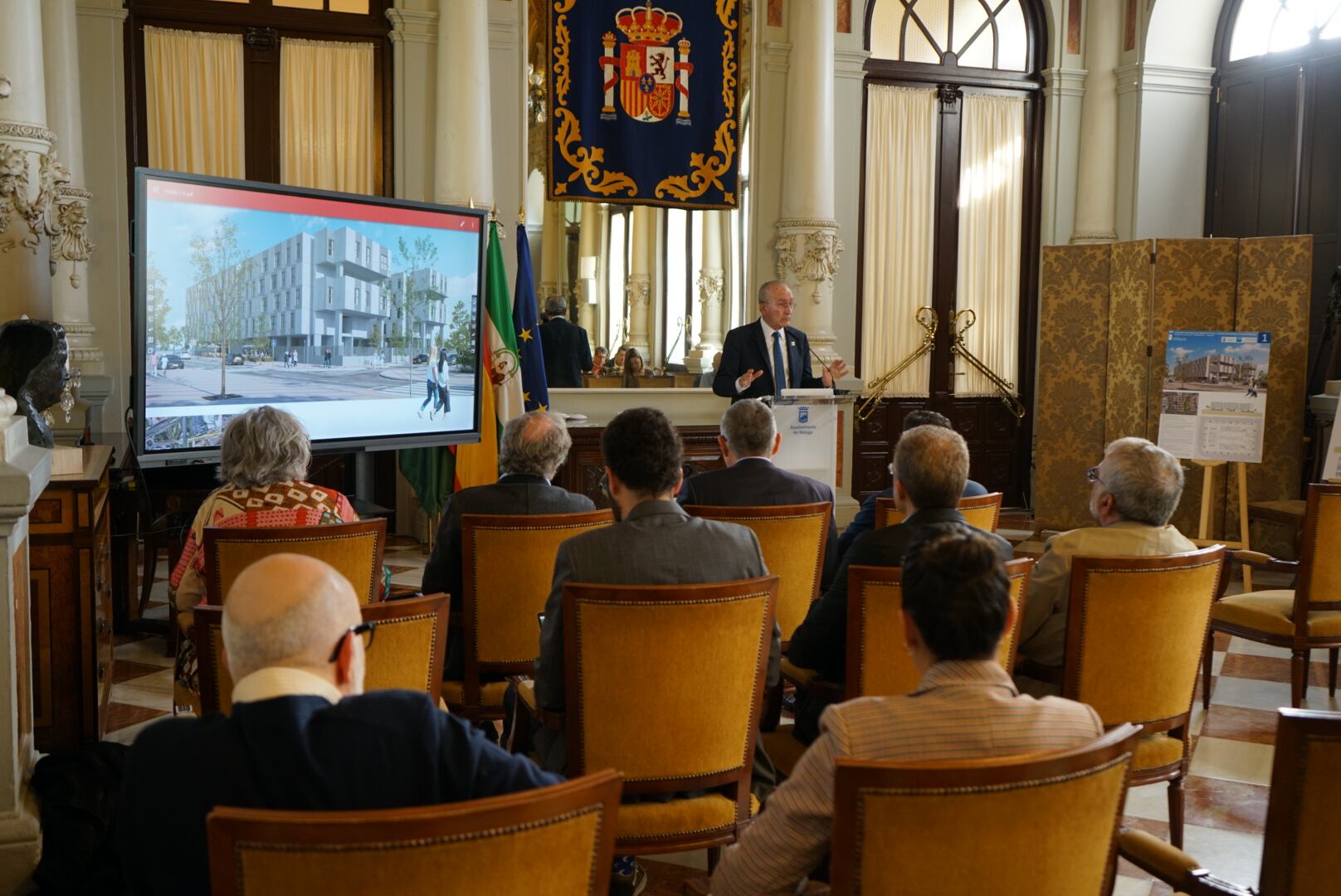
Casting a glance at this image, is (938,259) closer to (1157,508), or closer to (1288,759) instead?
(1157,508)

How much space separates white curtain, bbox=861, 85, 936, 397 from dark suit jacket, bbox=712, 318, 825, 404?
286 cm

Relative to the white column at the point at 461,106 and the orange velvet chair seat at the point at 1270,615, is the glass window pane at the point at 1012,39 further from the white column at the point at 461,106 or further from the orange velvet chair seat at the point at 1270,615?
the orange velvet chair seat at the point at 1270,615

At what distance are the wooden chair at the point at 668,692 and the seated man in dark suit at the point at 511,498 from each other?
103cm

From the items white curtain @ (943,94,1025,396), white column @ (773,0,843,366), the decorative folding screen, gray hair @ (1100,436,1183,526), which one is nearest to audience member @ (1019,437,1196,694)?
gray hair @ (1100,436,1183,526)

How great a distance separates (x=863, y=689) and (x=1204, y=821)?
1505 millimetres

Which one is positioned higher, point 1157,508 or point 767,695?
point 1157,508

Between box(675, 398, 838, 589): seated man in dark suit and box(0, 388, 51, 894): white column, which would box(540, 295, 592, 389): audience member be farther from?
box(0, 388, 51, 894): white column

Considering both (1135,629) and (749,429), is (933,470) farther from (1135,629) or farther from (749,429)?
(749,429)

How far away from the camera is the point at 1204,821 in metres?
3.69

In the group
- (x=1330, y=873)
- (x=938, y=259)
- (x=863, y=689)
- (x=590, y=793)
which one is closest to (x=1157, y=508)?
(x=863, y=689)

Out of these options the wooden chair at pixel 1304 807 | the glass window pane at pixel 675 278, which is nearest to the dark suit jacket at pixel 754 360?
the glass window pane at pixel 675 278

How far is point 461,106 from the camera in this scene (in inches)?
304

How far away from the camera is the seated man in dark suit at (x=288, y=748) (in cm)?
151

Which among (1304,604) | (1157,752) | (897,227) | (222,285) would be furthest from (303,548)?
(897,227)
